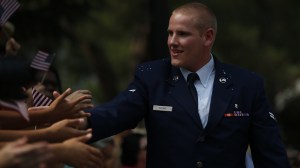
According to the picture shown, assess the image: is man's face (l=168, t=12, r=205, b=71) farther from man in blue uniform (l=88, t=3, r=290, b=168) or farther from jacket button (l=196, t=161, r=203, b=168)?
jacket button (l=196, t=161, r=203, b=168)

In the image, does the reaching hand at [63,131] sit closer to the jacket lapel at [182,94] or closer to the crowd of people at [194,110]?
the crowd of people at [194,110]

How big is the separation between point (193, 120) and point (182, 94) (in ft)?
0.74

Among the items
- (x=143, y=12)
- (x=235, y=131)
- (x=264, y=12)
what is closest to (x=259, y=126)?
(x=235, y=131)

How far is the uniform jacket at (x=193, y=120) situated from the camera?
22.7ft

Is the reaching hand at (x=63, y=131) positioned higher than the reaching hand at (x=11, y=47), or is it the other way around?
the reaching hand at (x=63, y=131)

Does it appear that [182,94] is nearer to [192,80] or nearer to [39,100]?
[192,80]

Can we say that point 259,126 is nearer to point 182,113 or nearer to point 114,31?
point 182,113

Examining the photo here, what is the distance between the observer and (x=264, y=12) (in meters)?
26.2

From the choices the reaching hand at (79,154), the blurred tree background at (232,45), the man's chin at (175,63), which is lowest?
the blurred tree background at (232,45)

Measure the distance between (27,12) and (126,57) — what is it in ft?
45.7

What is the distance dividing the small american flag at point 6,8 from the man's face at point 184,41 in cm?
113

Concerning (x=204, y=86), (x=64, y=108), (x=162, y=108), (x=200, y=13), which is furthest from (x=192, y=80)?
(x=64, y=108)

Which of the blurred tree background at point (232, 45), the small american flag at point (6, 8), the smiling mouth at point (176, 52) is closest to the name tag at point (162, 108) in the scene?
the smiling mouth at point (176, 52)

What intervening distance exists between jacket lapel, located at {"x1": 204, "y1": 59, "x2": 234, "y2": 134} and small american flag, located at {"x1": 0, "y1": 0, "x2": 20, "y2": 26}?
60.4 inches
